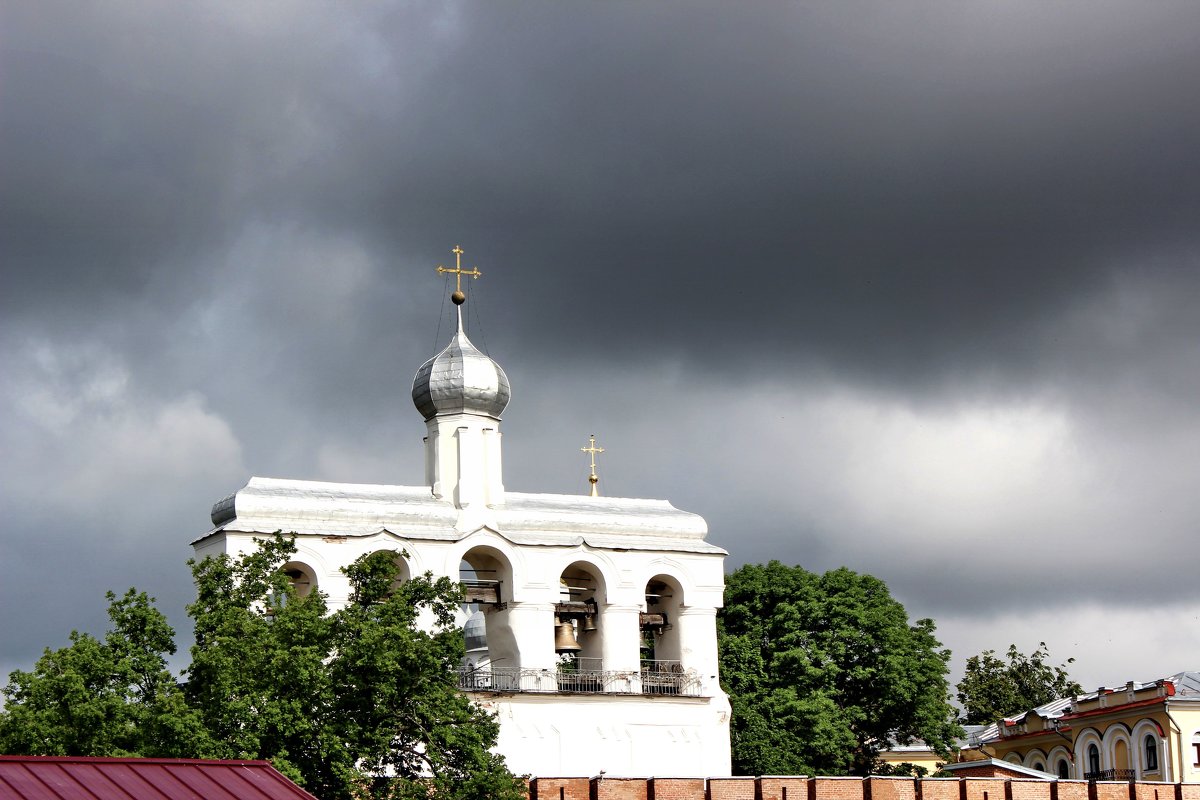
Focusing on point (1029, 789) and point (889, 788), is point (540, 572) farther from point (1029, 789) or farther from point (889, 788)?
point (1029, 789)

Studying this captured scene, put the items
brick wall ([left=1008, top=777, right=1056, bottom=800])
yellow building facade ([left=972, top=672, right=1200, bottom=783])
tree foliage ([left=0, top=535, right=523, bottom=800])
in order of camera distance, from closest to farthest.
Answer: tree foliage ([left=0, top=535, right=523, bottom=800]) → brick wall ([left=1008, top=777, right=1056, bottom=800]) → yellow building facade ([left=972, top=672, right=1200, bottom=783])

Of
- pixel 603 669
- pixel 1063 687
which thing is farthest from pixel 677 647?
pixel 1063 687

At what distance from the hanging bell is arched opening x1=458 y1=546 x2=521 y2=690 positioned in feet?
3.86

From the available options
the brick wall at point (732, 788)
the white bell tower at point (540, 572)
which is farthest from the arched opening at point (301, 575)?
the brick wall at point (732, 788)

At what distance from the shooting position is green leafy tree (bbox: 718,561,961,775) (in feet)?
154

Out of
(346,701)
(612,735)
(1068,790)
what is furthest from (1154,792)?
(346,701)

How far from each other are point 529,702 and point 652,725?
2655mm

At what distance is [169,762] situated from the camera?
21.6 metres

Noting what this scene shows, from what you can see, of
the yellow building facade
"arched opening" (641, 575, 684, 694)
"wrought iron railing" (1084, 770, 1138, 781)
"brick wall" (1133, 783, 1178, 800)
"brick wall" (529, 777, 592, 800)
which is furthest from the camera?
"wrought iron railing" (1084, 770, 1138, 781)

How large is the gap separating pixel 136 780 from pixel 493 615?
61.5 ft

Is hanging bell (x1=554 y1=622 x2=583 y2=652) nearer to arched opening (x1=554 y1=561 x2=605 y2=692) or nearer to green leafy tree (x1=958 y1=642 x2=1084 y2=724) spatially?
arched opening (x1=554 y1=561 x2=605 y2=692)

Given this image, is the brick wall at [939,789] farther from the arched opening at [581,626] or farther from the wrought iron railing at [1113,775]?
the wrought iron railing at [1113,775]

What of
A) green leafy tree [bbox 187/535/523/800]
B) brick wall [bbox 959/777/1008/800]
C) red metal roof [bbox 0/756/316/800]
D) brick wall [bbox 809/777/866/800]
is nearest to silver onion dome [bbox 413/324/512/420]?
green leafy tree [bbox 187/535/523/800]

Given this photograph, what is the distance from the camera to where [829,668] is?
48375 millimetres
